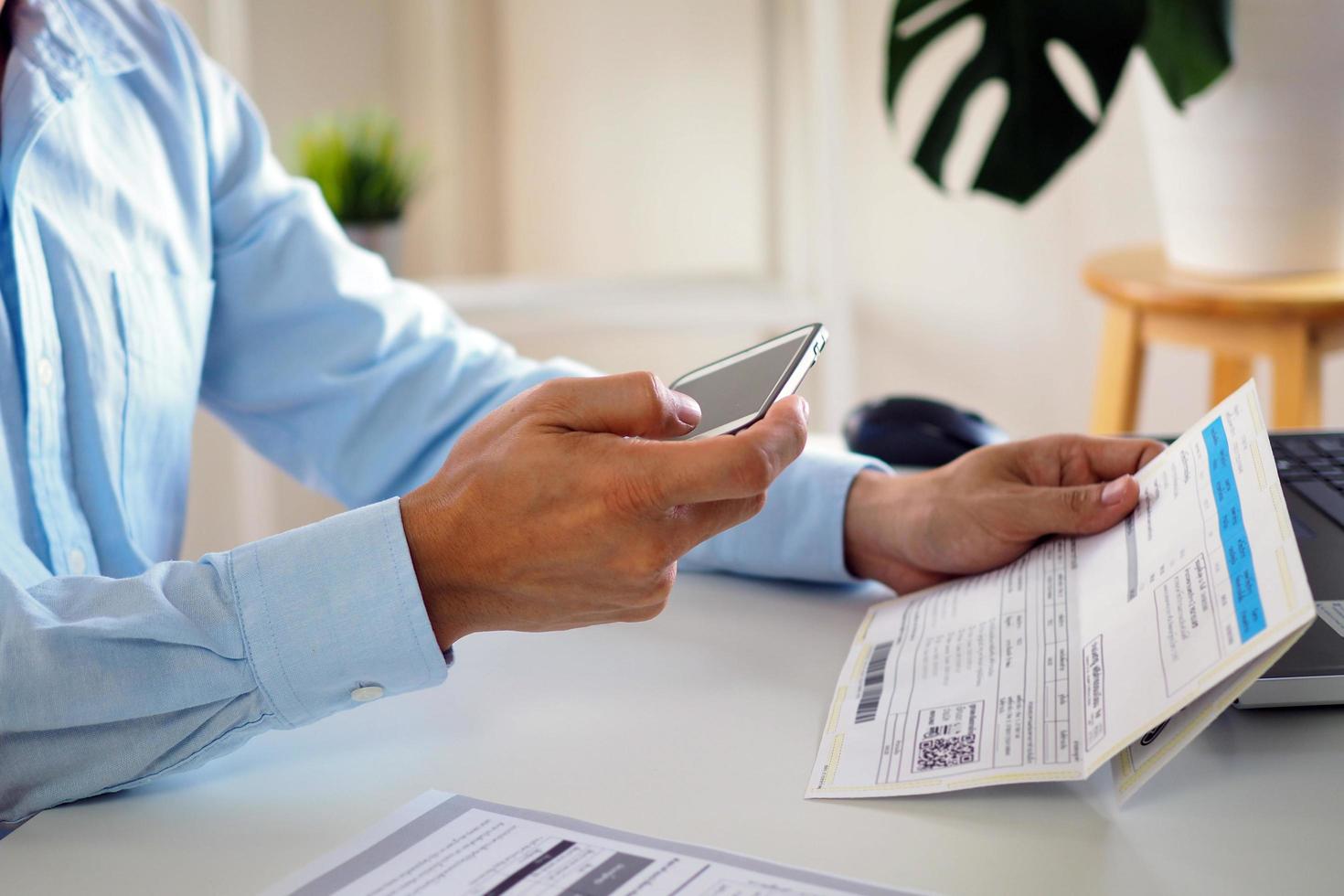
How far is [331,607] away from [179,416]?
0.36 m

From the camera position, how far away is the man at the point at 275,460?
19.3 inches

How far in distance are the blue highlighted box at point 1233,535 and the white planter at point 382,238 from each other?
1.62 meters

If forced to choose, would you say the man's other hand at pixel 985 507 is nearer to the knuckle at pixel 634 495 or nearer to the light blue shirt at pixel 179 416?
the light blue shirt at pixel 179 416

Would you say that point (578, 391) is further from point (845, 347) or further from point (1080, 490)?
point (845, 347)

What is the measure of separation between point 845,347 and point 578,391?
1.58 meters

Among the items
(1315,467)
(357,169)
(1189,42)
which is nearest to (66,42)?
(1315,467)

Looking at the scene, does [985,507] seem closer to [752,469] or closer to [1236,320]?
[752,469]

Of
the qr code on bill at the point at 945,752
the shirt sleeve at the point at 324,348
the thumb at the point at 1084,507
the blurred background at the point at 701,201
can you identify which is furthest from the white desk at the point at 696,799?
the blurred background at the point at 701,201

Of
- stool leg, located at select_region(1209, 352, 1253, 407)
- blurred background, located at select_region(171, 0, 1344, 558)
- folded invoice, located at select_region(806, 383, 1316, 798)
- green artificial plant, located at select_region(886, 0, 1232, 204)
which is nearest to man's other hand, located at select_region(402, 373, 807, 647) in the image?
folded invoice, located at select_region(806, 383, 1316, 798)

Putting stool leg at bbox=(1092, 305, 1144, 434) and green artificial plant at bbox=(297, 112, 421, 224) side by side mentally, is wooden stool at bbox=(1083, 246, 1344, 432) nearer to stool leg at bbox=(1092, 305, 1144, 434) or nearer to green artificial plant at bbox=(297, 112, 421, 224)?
stool leg at bbox=(1092, 305, 1144, 434)

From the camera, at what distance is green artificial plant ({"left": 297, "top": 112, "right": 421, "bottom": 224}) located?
6.41 feet

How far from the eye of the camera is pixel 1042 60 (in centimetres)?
123

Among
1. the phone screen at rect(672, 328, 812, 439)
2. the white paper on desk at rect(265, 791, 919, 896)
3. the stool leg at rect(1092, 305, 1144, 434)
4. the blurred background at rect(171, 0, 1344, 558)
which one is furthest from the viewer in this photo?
the blurred background at rect(171, 0, 1344, 558)

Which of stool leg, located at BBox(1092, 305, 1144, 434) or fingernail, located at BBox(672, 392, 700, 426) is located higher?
fingernail, located at BBox(672, 392, 700, 426)
